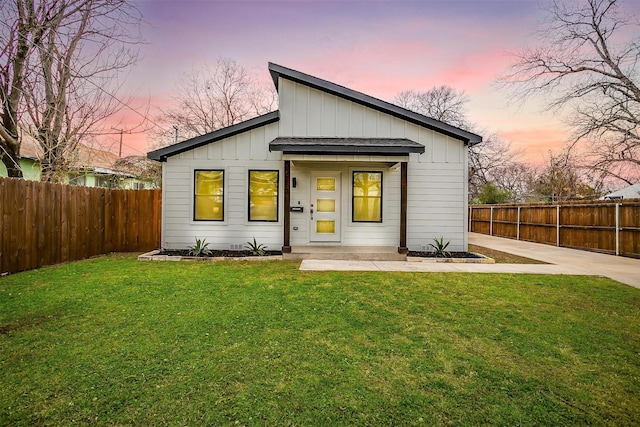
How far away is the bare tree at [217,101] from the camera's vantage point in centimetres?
2042

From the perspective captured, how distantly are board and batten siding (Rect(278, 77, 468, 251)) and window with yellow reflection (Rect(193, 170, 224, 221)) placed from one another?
2.32 metres

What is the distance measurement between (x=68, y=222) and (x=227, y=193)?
3.80 meters

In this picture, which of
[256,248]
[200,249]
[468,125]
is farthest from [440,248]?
[468,125]

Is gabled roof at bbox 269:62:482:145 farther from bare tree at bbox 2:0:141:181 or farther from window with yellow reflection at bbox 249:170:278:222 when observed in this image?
bare tree at bbox 2:0:141:181

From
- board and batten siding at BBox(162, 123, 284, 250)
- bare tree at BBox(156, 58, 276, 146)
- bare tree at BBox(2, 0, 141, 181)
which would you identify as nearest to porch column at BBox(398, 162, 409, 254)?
board and batten siding at BBox(162, 123, 284, 250)

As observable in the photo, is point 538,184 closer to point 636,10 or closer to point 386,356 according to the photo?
point 636,10

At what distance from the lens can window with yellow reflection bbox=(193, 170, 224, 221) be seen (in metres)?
8.86

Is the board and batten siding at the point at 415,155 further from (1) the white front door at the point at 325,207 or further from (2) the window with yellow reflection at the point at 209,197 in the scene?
(2) the window with yellow reflection at the point at 209,197

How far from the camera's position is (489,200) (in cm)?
2028

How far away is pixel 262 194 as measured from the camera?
8.90 meters

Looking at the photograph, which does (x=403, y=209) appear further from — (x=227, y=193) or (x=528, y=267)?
(x=227, y=193)

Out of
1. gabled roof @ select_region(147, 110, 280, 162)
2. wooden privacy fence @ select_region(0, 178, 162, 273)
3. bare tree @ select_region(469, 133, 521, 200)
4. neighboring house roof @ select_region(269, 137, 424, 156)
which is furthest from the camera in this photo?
bare tree @ select_region(469, 133, 521, 200)

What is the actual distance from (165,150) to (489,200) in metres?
19.5

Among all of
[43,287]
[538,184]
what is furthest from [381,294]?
[538,184]
